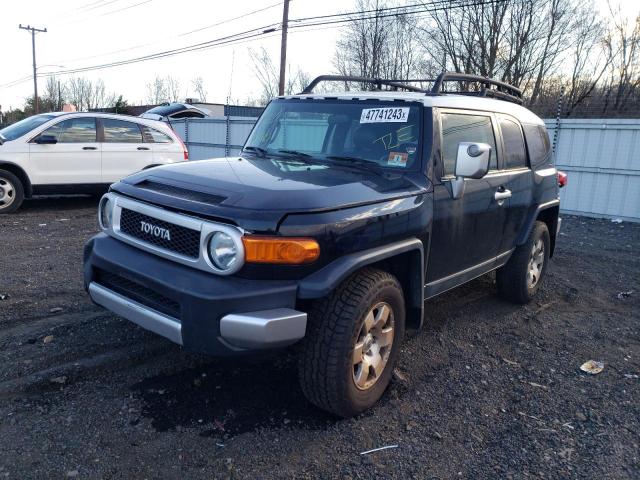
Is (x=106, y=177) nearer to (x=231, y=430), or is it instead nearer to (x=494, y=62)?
(x=231, y=430)

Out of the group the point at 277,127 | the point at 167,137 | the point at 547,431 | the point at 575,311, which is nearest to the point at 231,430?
the point at 547,431

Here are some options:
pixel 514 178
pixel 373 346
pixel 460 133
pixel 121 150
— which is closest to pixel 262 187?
pixel 373 346

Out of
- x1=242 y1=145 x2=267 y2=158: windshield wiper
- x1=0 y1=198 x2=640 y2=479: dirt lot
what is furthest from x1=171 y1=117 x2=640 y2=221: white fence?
x1=242 y1=145 x2=267 y2=158: windshield wiper

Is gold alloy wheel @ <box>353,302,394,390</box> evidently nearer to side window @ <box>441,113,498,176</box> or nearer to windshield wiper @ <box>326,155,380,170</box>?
windshield wiper @ <box>326,155,380,170</box>

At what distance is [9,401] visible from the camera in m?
3.22

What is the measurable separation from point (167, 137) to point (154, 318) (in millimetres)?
8296

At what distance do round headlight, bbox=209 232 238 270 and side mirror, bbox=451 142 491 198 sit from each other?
5.72 feet

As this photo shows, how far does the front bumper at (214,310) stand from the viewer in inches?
107

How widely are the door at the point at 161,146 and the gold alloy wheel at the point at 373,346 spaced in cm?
796

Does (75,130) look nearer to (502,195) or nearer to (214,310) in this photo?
(502,195)

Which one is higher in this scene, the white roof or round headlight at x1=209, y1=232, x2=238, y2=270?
the white roof

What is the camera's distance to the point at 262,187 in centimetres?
311

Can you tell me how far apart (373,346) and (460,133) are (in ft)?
6.11

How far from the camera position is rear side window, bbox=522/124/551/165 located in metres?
5.30
